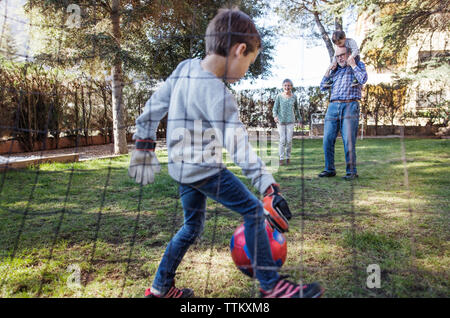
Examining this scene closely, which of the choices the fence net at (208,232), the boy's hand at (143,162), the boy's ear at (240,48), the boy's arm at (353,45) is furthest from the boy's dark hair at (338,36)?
the boy's hand at (143,162)

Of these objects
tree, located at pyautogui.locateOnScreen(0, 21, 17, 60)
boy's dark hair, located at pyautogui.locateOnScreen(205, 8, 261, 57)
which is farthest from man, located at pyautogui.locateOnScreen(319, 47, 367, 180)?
tree, located at pyautogui.locateOnScreen(0, 21, 17, 60)

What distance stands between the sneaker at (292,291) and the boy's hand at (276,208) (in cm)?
24

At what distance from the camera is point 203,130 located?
1380 mm

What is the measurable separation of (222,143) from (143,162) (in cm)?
44

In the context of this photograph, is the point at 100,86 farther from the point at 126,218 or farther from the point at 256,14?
the point at 126,218

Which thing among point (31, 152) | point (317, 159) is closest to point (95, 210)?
point (317, 159)

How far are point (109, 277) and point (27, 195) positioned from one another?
2.06 m

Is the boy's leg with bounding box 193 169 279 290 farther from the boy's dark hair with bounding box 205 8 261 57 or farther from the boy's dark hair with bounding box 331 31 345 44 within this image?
the boy's dark hair with bounding box 331 31 345 44

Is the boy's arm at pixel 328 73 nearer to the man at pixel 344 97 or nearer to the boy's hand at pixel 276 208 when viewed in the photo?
the man at pixel 344 97

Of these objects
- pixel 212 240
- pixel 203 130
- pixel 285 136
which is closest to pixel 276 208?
pixel 203 130

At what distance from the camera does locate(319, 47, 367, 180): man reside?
365 centimetres

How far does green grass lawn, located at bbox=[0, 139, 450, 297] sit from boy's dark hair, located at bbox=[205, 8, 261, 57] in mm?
927

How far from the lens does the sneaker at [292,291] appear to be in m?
1.34
